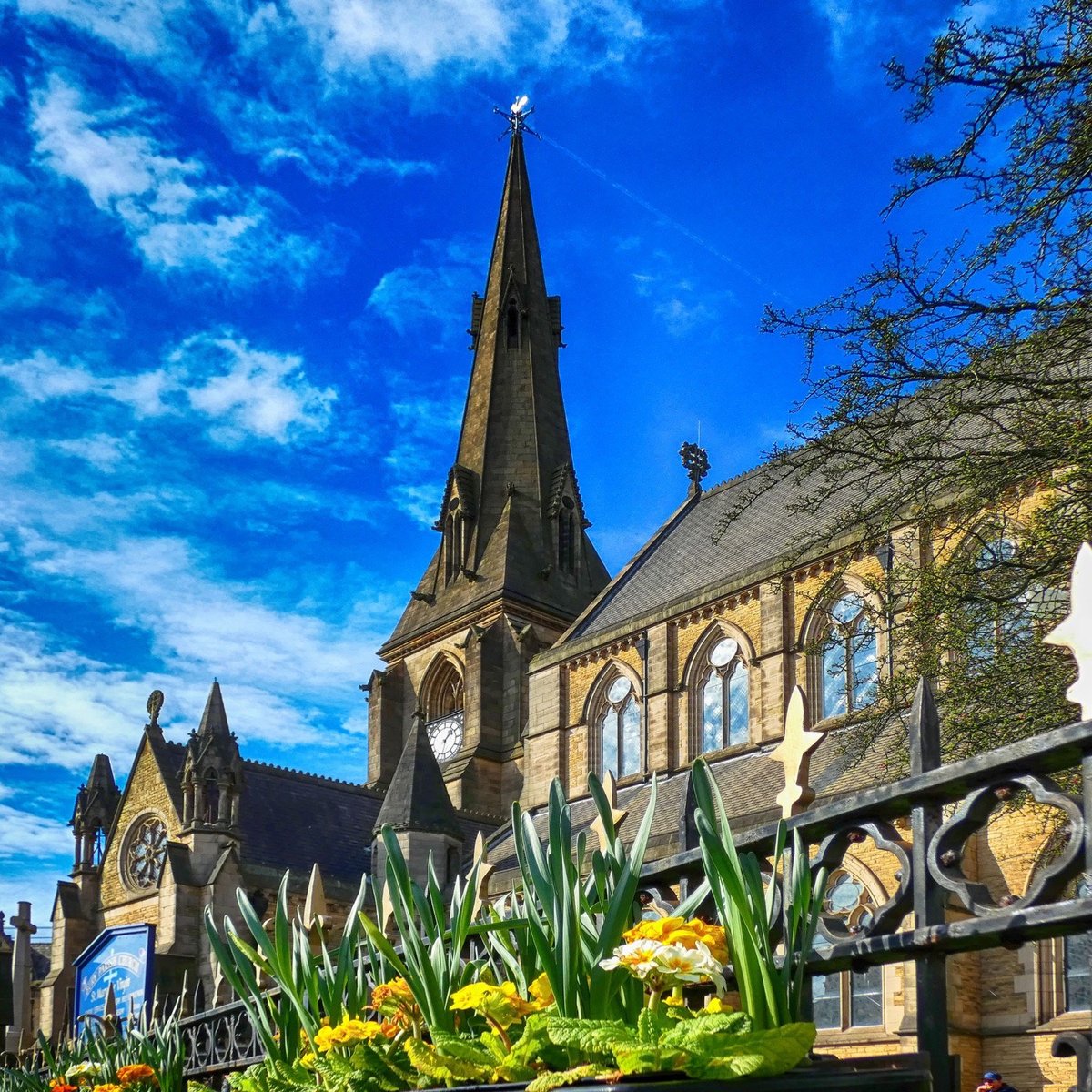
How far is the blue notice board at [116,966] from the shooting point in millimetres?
26422

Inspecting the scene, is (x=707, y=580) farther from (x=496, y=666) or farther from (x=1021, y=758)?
(x=1021, y=758)

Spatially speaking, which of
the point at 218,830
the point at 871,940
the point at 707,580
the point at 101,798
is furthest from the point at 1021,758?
the point at 101,798

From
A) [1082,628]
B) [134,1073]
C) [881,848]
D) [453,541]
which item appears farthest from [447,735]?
[1082,628]

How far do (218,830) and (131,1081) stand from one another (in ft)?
89.7

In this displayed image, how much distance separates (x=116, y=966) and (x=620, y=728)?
1162 centimetres

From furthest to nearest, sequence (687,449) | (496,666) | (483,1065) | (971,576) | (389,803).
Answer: (496,666)
(687,449)
(389,803)
(971,576)
(483,1065)

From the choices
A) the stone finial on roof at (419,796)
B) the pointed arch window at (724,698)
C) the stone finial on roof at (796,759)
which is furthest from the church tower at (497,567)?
the stone finial on roof at (796,759)

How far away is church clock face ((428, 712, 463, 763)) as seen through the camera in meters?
42.5

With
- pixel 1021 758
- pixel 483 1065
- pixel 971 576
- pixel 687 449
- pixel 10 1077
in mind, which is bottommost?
pixel 10 1077

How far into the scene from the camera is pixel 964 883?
3.34 m

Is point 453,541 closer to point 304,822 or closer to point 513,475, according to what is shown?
point 513,475

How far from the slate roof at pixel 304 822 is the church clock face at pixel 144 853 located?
2.21 meters

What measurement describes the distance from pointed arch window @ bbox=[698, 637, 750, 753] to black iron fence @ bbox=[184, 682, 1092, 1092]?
85.2 ft

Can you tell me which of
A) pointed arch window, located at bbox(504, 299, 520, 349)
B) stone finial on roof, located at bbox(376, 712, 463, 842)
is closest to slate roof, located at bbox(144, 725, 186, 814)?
stone finial on roof, located at bbox(376, 712, 463, 842)
